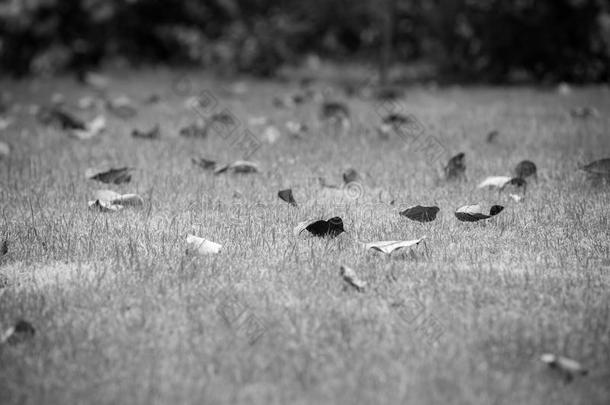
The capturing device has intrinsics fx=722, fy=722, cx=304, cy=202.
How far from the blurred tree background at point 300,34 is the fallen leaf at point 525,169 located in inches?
165

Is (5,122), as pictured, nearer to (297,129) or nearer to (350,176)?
(297,129)

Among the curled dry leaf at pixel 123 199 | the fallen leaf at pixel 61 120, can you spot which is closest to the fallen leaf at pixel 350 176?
the curled dry leaf at pixel 123 199

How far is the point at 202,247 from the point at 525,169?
1874mm

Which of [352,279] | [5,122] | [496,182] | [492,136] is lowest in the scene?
[5,122]

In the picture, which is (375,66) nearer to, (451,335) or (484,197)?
(484,197)

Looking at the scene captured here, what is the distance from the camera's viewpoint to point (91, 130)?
5.10 metres

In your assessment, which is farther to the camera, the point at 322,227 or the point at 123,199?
the point at 123,199

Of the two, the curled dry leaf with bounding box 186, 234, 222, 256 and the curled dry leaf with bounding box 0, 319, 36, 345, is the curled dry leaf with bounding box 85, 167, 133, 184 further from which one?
the curled dry leaf with bounding box 0, 319, 36, 345

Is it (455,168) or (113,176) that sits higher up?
(455,168)

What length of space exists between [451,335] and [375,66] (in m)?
7.48

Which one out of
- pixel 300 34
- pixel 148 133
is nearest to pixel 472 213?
pixel 148 133

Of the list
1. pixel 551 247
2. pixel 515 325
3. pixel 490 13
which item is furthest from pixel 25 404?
pixel 490 13

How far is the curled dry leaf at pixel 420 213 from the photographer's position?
2.98m

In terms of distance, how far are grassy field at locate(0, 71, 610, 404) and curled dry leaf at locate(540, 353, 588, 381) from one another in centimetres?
2
